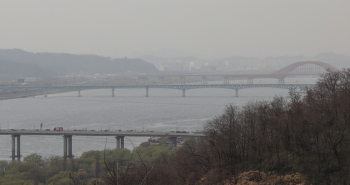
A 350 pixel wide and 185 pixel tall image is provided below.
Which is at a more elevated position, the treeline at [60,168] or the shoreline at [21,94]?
the shoreline at [21,94]

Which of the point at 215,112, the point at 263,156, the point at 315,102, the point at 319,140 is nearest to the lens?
the point at 319,140

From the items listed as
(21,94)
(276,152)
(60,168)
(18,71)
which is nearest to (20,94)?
(21,94)

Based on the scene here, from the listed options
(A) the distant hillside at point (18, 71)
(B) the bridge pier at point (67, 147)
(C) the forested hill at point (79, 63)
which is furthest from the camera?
(C) the forested hill at point (79, 63)

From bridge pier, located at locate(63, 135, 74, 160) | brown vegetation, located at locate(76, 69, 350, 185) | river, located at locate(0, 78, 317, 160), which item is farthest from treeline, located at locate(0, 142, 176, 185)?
brown vegetation, located at locate(76, 69, 350, 185)

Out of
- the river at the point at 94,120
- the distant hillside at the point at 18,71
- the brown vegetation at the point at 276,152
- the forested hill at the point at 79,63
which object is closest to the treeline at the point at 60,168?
the river at the point at 94,120

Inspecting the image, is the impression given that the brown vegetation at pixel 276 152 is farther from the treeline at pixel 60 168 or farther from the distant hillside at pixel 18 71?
the distant hillside at pixel 18 71

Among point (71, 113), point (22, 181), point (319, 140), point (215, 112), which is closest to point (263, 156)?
point (319, 140)

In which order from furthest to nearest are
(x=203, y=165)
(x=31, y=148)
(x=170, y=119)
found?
(x=170, y=119) < (x=31, y=148) < (x=203, y=165)

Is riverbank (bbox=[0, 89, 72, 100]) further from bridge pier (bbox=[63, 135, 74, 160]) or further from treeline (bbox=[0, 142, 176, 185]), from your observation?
treeline (bbox=[0, 142, 176, 185])

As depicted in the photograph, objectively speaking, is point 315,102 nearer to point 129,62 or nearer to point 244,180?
point 244,180
